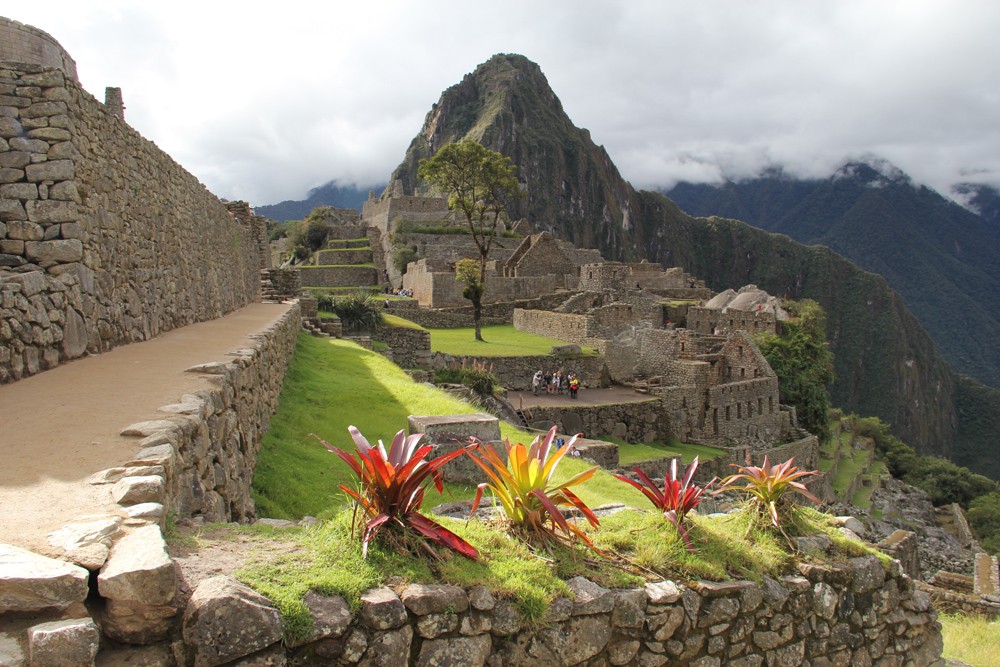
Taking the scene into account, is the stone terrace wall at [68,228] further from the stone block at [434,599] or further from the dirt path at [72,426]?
the stone block at [434,599]

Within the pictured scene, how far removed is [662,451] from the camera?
18344 mm

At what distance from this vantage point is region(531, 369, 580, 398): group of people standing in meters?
20.6

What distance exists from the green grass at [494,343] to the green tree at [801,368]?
789 cm

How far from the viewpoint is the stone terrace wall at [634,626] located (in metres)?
2.55

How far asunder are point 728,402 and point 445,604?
19899 mm

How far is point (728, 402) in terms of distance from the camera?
69.5ft

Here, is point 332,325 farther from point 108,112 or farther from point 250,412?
point 250,412

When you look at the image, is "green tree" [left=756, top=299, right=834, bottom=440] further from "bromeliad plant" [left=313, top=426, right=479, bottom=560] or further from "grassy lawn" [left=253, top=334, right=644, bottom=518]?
"bromeliad plant" [left=313, top=426, right=479, bottom=560]


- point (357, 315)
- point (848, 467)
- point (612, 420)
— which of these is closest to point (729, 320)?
point (848, 467)

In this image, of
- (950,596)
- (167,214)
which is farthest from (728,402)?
(167,214)

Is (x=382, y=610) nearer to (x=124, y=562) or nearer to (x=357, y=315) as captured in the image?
(x=124, y=562)

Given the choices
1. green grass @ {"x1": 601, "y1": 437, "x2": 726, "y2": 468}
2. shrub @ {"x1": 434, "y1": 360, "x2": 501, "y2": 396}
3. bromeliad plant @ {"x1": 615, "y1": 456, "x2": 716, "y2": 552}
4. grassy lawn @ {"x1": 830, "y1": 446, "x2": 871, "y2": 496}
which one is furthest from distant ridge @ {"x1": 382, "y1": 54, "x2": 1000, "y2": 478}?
bromeliad plant @ {"x1": 615, "y1": 456, "x2": 716, "y2": 552}

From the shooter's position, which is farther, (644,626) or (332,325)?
(332,325)

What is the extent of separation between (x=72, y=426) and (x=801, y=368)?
2650 cm
